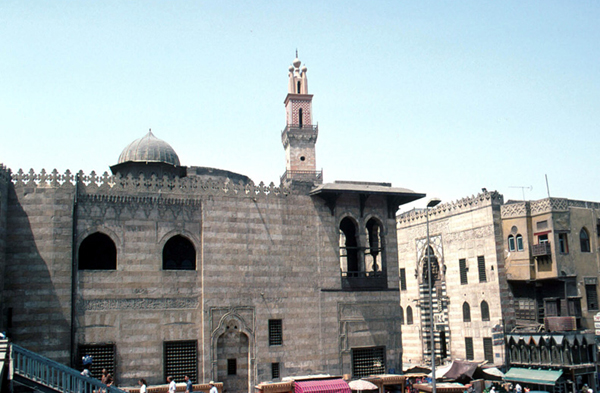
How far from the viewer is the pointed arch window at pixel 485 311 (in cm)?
3362

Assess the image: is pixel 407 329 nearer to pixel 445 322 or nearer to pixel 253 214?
pixel 445 322

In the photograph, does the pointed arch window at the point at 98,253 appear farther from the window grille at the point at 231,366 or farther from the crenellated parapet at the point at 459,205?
the crenellated parapet at the point at 459,205

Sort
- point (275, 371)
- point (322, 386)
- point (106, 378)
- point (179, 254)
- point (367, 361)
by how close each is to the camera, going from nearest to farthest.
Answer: point (106, 378) < point (322, 386) < point (179, 254) < point (275, 371) < point (367, 361)

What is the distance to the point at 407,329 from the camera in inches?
1585

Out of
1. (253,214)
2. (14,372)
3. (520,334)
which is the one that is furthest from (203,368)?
(520,334)

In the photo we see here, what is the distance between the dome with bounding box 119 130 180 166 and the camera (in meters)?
27.3

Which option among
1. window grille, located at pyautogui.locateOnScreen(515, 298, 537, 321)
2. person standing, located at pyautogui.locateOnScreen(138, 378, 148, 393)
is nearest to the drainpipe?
person standing, located at pyautogui.locateOnScreen(138, 378, 148, 393)

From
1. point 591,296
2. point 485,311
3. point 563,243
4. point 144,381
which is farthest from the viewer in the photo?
point 485,311

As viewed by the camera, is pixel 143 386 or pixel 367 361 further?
pixel 367 361

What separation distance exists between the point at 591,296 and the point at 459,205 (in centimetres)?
890

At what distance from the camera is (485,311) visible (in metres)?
33.8

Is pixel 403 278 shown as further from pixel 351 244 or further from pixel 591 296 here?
pixel 351 244

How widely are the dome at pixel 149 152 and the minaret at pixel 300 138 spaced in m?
20.2

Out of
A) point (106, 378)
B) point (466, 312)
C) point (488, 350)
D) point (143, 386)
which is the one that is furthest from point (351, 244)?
point (488, 350)
